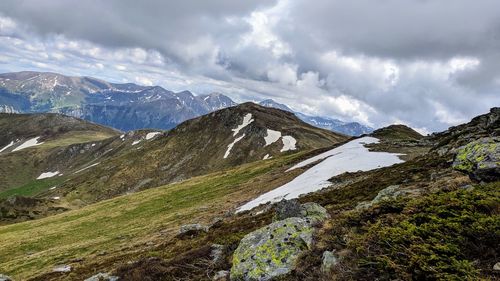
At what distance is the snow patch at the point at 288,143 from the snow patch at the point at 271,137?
3801 millimetres

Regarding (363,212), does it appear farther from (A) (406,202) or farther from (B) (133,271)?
(B) (133,271)

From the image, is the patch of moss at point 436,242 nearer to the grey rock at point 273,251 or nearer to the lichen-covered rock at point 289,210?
the grey rock at point 273,251

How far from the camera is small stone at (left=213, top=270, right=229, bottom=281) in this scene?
15.8m

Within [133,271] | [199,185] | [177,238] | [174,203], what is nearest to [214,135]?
[199,185]

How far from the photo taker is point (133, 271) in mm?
19938

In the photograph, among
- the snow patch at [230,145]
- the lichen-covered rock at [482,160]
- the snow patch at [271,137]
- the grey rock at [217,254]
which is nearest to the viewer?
the lichen-covered rock at [482,160]

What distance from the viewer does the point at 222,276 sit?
16.1m

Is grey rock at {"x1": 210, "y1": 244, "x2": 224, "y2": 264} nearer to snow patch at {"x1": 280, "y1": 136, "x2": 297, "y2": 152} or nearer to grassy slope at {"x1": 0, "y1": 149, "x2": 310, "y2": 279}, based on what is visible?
grassy slope at {"x1": 0, "y1": 149, "x2": 310, "y2": 279}

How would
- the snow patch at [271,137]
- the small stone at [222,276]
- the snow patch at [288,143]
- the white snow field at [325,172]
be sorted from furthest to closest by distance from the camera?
the snow patch at [271,137]
the snow patch at [288,143]
the white snow field at [325,172]
the small stone at [222,276]

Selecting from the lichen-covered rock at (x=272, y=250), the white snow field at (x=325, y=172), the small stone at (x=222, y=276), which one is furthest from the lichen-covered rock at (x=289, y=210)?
the white snow field at (x=325, y=172)

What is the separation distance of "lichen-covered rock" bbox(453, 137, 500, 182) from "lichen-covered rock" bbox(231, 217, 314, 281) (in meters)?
8.95

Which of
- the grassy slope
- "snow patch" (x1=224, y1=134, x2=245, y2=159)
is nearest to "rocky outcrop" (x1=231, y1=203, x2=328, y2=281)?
the grassy slope

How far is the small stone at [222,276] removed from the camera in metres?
15.8

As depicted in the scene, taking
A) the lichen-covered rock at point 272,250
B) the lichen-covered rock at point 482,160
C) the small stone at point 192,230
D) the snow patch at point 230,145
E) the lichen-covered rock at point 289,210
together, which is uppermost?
the snow patch at point 230,145
